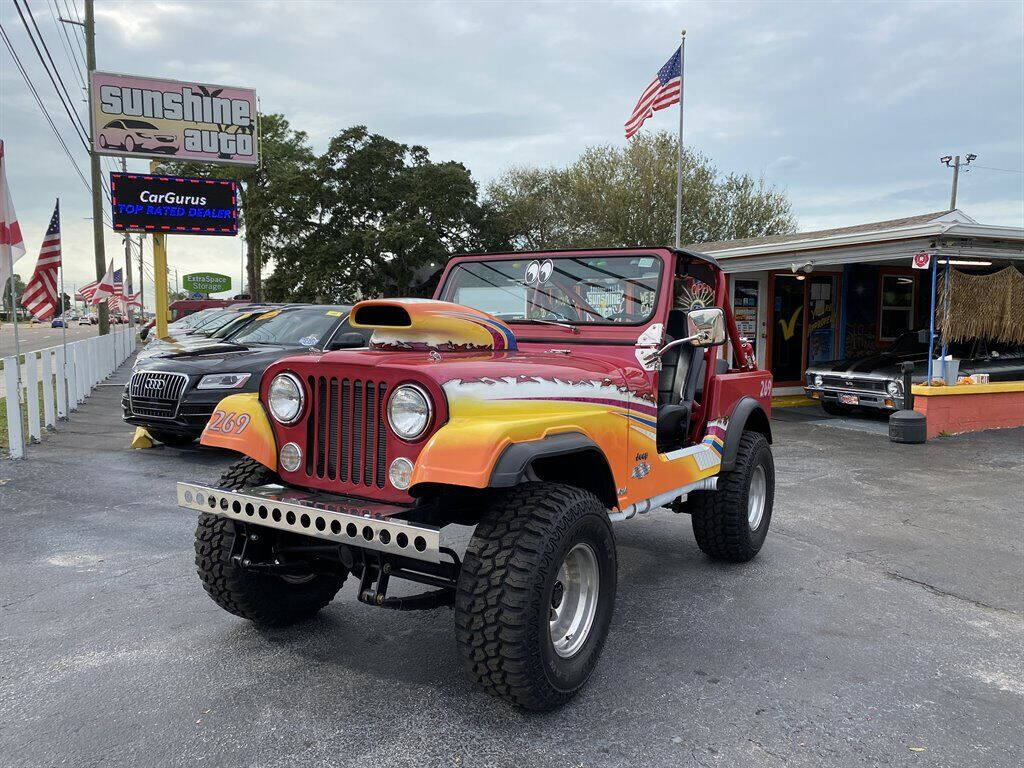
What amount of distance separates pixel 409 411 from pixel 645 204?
3179cm

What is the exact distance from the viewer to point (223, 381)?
7.78 meters

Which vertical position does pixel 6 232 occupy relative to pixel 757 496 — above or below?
above

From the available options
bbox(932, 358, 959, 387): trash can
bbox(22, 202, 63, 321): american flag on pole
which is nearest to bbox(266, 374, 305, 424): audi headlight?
bbox(932, 358, 959, 387): trash can

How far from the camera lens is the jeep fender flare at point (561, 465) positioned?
257cm

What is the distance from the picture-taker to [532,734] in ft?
9.05

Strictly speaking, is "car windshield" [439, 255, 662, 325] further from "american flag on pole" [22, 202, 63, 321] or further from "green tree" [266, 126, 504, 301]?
"green tree" [266, 126, 504, 301]

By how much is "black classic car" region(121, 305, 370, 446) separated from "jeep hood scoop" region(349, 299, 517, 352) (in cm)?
469

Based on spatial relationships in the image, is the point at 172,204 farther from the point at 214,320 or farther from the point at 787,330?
the point at 787,330

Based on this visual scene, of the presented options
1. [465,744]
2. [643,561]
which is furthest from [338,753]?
[643,561]

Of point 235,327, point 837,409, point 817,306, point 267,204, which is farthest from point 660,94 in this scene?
point 267,204

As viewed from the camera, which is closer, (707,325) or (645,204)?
(707,325)

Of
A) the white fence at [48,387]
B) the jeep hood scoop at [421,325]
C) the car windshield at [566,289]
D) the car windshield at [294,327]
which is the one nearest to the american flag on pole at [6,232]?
the white fence at [48,387]

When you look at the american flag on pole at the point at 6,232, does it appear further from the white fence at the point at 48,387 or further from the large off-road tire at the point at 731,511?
the large off-road tire at the point at 731,511

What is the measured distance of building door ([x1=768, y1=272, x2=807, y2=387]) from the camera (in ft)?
46.9
